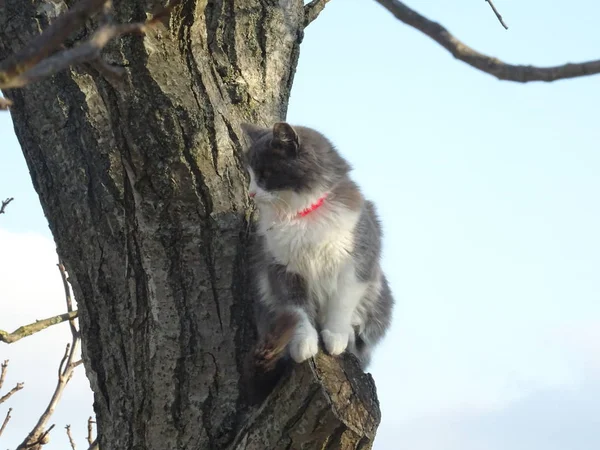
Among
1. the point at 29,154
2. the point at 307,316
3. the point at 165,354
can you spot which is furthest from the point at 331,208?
the point at 29,154

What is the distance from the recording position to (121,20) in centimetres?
286

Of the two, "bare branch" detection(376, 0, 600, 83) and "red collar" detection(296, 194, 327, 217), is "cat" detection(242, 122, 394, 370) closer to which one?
"red collar" detection(296, 194, 327, 217)

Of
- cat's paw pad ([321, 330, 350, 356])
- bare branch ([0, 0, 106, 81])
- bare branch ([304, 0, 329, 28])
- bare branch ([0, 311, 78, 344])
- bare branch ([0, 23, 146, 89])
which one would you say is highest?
bare branch ([0, 0, 106, 81])

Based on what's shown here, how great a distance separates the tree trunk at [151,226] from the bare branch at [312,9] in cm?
101

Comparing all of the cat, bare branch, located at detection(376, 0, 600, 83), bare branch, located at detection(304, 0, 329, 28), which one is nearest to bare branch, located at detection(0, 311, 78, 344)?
the cat

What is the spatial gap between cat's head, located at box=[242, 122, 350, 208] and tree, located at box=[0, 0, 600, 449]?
0.68 feet

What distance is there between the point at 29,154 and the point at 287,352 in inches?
47.6

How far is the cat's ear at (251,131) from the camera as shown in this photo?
3.31 metres

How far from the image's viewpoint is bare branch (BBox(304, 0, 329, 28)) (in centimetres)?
397

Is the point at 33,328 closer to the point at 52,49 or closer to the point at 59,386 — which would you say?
the point at 59,386

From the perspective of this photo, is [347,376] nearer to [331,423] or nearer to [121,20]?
[331,423]

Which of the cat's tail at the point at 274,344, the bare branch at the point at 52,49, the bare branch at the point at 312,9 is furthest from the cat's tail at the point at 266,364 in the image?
the bare branch at the point at 52,49

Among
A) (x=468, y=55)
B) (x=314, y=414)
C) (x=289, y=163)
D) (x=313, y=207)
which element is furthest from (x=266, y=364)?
(x=468, y=55)

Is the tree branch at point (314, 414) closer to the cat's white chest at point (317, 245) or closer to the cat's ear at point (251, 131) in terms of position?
the cat's white chest at point (317, 245)
